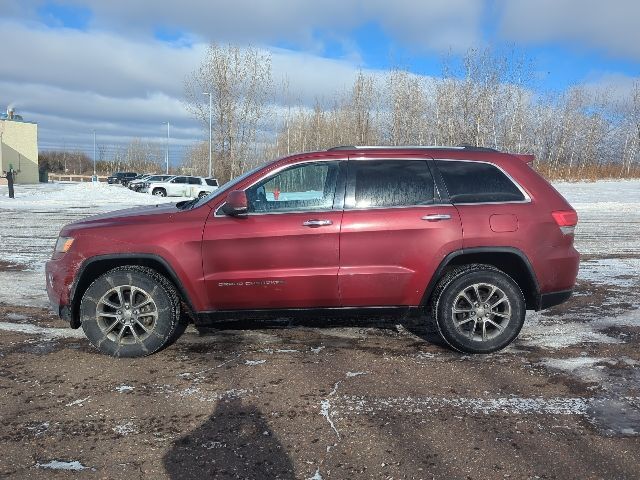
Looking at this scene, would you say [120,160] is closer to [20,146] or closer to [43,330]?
[20,146]

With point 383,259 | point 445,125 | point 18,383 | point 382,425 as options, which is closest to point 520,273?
point 383,259

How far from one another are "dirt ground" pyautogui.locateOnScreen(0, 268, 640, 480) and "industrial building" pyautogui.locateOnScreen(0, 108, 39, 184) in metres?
54.6

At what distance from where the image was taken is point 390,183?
471 cm

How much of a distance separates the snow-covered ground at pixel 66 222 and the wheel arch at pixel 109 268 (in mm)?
2084

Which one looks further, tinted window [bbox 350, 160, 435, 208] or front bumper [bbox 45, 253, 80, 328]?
tinted window [bbox 350, 160, 435, 208]

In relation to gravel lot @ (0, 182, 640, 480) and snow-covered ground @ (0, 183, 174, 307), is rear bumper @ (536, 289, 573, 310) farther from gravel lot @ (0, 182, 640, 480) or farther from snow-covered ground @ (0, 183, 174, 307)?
snow-covered ground @ (0, 183, 174, 307)

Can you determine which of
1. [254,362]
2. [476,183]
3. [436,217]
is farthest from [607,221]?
[254,362]

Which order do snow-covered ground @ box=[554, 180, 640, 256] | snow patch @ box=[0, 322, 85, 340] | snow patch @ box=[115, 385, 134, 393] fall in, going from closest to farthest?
snow patch @ box=[115, 385, 134, 393]
snow patch @ box=[0, 322, 85, 340]
snow-covered ground @ box=[554, 180, 640, 256]

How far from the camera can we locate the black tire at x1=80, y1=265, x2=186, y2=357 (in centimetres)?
454

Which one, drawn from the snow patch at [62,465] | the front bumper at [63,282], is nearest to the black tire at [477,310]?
the snow patch at [62,465]

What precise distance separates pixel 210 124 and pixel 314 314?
111ft

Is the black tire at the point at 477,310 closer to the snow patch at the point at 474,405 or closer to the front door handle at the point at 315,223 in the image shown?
the snow patch at the point at 474,405

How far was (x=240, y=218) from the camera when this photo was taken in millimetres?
4531

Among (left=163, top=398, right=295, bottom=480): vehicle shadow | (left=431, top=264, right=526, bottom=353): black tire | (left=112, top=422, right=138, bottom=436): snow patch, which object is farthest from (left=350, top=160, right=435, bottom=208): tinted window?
(left=112, top=422, right=138, bottom=436): snow patch
